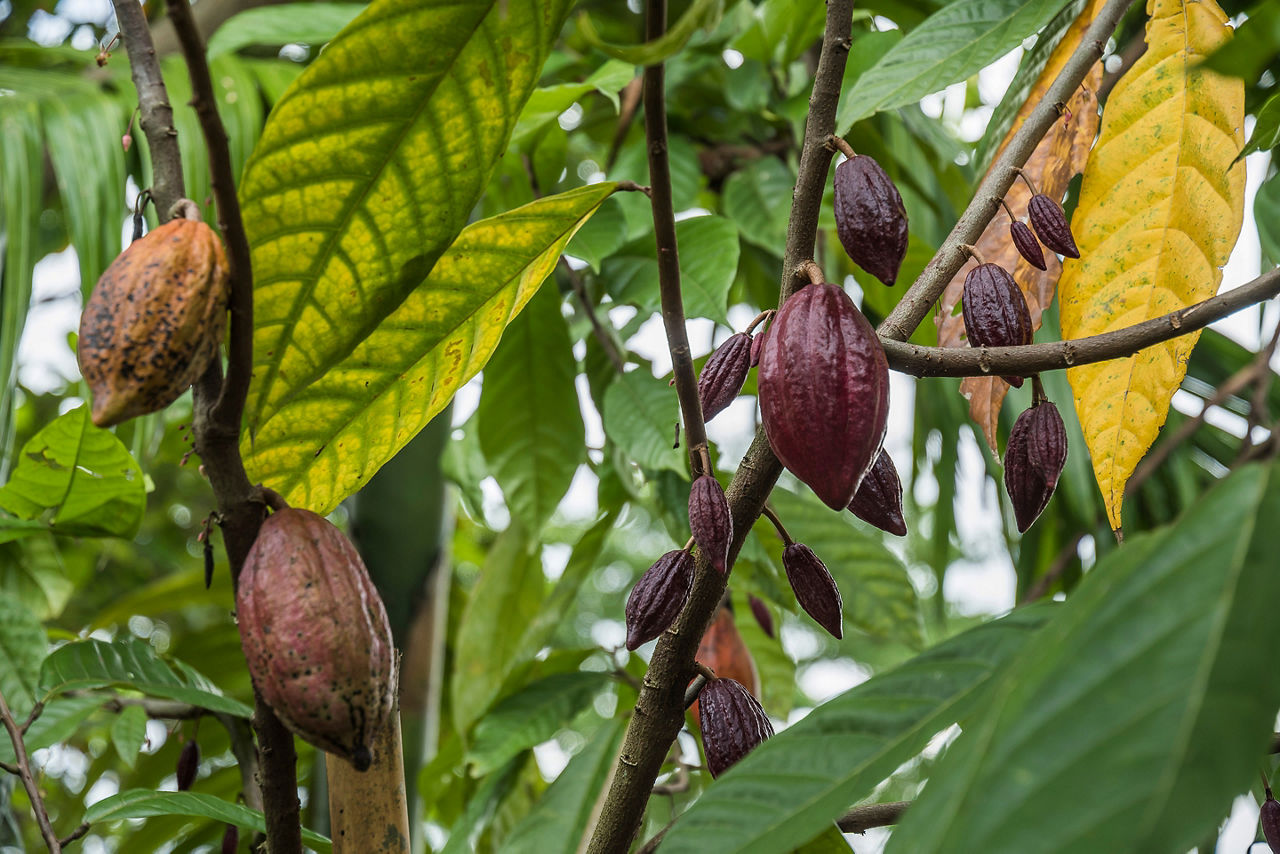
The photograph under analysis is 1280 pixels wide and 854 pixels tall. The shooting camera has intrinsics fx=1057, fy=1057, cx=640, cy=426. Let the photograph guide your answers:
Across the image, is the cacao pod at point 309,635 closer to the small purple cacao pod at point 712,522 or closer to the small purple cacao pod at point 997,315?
the small purple cacao pod at point 712,522

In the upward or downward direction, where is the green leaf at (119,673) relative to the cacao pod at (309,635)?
downward

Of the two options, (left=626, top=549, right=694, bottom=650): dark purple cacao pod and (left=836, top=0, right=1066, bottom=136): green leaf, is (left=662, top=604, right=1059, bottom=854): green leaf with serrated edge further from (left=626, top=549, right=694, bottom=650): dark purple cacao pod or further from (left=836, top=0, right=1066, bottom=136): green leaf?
(left=836, top=0, right=1066, bottom=136): green leaf

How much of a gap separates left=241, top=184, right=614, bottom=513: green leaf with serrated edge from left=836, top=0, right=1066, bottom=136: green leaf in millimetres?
147

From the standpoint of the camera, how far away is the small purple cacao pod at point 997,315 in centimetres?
43

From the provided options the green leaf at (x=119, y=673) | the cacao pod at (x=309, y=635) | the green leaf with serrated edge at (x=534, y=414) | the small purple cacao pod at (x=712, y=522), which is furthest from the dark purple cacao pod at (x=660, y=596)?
the green leaf with serrated edge at (x=534, y=414)

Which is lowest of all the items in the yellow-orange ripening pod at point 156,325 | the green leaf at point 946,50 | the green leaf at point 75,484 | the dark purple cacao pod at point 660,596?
the green leaf at point 75,484

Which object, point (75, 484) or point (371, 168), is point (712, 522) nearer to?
point (371, 168)

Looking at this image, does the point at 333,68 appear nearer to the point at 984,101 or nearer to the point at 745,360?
the point at 745,360

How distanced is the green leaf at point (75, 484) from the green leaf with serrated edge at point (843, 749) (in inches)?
21.4

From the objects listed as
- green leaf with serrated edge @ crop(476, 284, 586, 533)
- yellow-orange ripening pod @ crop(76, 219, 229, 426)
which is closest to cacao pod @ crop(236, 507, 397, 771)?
yellow-orange ripening pod @ crop(76, 219, 229, 426)

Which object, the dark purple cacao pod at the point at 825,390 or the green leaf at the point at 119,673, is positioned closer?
the dark purple cacao pod at the point at 825,390

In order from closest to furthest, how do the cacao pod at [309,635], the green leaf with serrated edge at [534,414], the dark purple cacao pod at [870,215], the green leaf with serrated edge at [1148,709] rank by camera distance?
1. the green leaf with serrated edge at [1148,709]
2. the cacao pod at [309,635]
3. the dark purple cacao pod at [870,215]
4. the green leaf with serrated edge at [534,414]

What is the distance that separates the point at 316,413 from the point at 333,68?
5.7 inches

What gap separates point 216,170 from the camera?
283 millimetres
